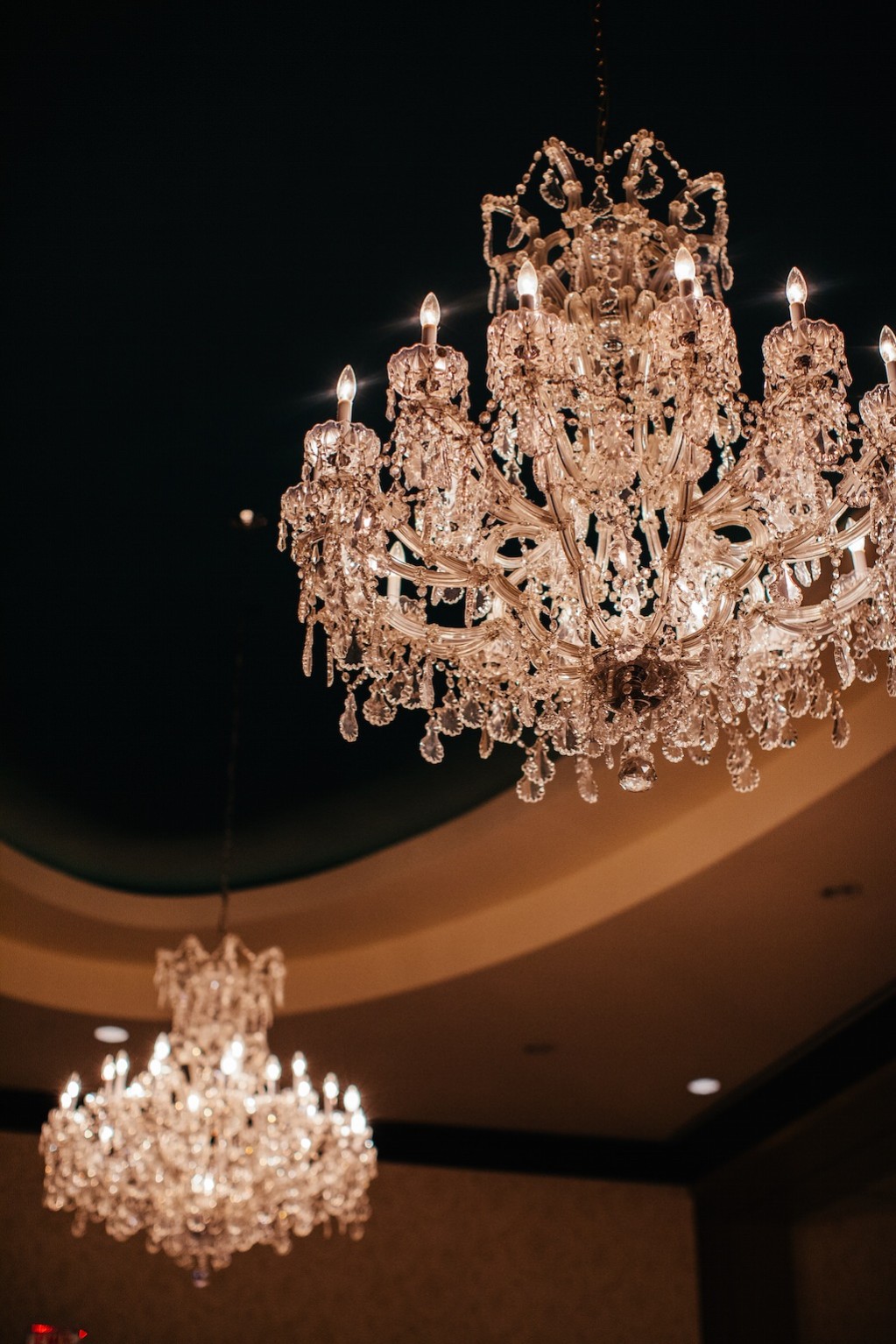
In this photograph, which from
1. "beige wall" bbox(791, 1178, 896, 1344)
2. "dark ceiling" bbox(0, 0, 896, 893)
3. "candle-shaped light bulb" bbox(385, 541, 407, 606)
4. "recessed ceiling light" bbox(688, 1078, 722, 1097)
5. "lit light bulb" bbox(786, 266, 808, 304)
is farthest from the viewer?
"beige wall" bbox(791, 1178, 896, 1344)

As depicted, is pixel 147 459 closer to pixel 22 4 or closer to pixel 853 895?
pixel 22 4

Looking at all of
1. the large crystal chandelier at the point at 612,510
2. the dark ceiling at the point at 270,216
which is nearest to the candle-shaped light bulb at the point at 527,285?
the large crystal chandelier at the point at 612,510

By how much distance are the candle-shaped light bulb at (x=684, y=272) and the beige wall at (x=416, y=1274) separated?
258 inches

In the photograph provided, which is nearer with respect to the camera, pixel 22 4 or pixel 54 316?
pixel 22 4

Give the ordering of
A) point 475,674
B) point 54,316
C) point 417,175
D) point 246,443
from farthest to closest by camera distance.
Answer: point 246,443 < point 54,316 < point 417,175 < point 475,674

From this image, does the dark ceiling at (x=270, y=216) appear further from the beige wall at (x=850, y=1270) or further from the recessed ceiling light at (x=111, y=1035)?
the beige wall at (x=850, y=1270)

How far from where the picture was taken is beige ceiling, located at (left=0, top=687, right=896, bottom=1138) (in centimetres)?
558

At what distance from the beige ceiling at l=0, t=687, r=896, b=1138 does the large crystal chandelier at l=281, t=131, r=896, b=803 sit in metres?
2.26

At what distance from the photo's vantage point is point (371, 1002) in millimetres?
6672

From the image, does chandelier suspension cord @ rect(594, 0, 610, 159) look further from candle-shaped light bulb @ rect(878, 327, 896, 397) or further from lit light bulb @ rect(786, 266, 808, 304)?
candle-shaped light bulb @ rect(878, 327, 896, 397)

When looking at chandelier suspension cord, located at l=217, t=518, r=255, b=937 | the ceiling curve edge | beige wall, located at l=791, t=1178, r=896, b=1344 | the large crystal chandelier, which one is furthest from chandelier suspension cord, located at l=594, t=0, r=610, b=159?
beige wall, located at l=791, t=1178, r=896, b=1344

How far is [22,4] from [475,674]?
6.32 ft

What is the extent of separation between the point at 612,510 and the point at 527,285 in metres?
0.47

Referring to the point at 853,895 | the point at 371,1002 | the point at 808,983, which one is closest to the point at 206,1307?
the point at 371,1002
